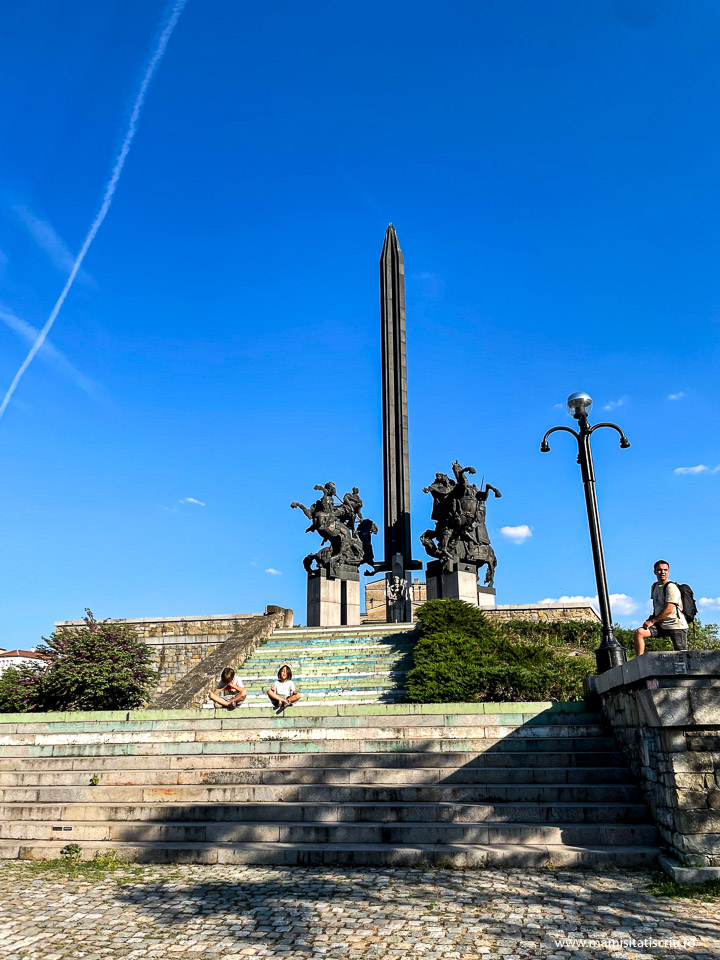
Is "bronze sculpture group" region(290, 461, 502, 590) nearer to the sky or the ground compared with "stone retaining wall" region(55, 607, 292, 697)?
nearer to the sky

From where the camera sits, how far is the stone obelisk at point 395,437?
76.2 ft

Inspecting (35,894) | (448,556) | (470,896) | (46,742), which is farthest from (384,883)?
(448,556)

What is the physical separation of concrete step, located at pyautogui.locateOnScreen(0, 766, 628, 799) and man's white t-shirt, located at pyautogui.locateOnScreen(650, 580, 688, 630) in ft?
5.77

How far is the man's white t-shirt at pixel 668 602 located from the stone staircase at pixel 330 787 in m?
1.66

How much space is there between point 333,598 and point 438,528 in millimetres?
3839

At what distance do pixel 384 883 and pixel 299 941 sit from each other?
4.30ft

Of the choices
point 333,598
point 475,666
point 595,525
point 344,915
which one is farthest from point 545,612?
point 344,915

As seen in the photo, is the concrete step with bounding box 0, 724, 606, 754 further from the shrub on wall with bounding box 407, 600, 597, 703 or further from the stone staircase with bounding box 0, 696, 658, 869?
the shrub on wall with bounding box 407, 600, 597, 703

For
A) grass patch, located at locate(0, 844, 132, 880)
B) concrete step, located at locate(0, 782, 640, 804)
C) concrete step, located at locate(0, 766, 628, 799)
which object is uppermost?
concrete step, located at locate(0, 766, 628, 799)

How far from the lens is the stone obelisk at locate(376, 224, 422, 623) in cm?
2323

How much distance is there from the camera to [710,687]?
586 cm

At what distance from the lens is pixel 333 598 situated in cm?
2155

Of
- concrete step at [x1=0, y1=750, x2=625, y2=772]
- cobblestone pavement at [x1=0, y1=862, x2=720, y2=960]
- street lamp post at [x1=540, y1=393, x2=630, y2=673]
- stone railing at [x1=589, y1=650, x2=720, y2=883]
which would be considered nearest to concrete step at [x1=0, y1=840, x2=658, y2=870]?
cobblestone pavement at [x1=0, y1=862, x2=720, y2=960]

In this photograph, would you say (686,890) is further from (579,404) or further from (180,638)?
(180,638)
